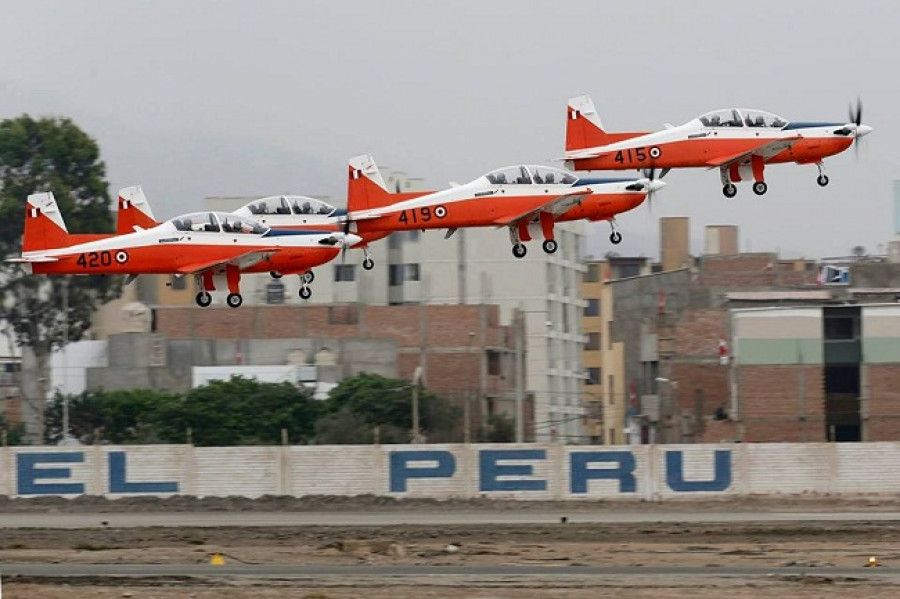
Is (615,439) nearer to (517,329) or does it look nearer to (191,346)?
(517,329)

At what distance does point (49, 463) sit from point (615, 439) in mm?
41039

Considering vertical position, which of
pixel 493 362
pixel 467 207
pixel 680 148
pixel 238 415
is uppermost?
pixel 680 148

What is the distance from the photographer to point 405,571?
47312mm

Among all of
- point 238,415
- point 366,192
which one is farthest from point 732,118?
point 238,415

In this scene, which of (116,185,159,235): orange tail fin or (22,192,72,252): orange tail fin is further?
(116,185,159,235): orange tail fin

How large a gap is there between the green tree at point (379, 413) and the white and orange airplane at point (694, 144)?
30856 mm

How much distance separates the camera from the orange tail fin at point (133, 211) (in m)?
70.4

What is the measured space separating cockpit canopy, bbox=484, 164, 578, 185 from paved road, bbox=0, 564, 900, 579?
58.7ft

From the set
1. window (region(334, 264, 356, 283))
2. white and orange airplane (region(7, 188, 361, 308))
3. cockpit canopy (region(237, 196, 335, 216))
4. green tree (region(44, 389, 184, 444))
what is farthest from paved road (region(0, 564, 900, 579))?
window (region(334, 264, 356, 283))

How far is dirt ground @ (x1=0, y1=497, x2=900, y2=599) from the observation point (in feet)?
140

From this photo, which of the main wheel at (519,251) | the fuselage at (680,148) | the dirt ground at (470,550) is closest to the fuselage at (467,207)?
the main wheel at (519,251)

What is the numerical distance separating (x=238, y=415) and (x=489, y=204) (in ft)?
128

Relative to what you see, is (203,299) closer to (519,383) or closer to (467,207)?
(467,207)

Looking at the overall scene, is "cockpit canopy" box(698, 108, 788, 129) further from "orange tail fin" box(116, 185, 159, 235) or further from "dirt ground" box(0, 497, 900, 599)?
"orange tail fin" box(116, 185, 159, 235)
